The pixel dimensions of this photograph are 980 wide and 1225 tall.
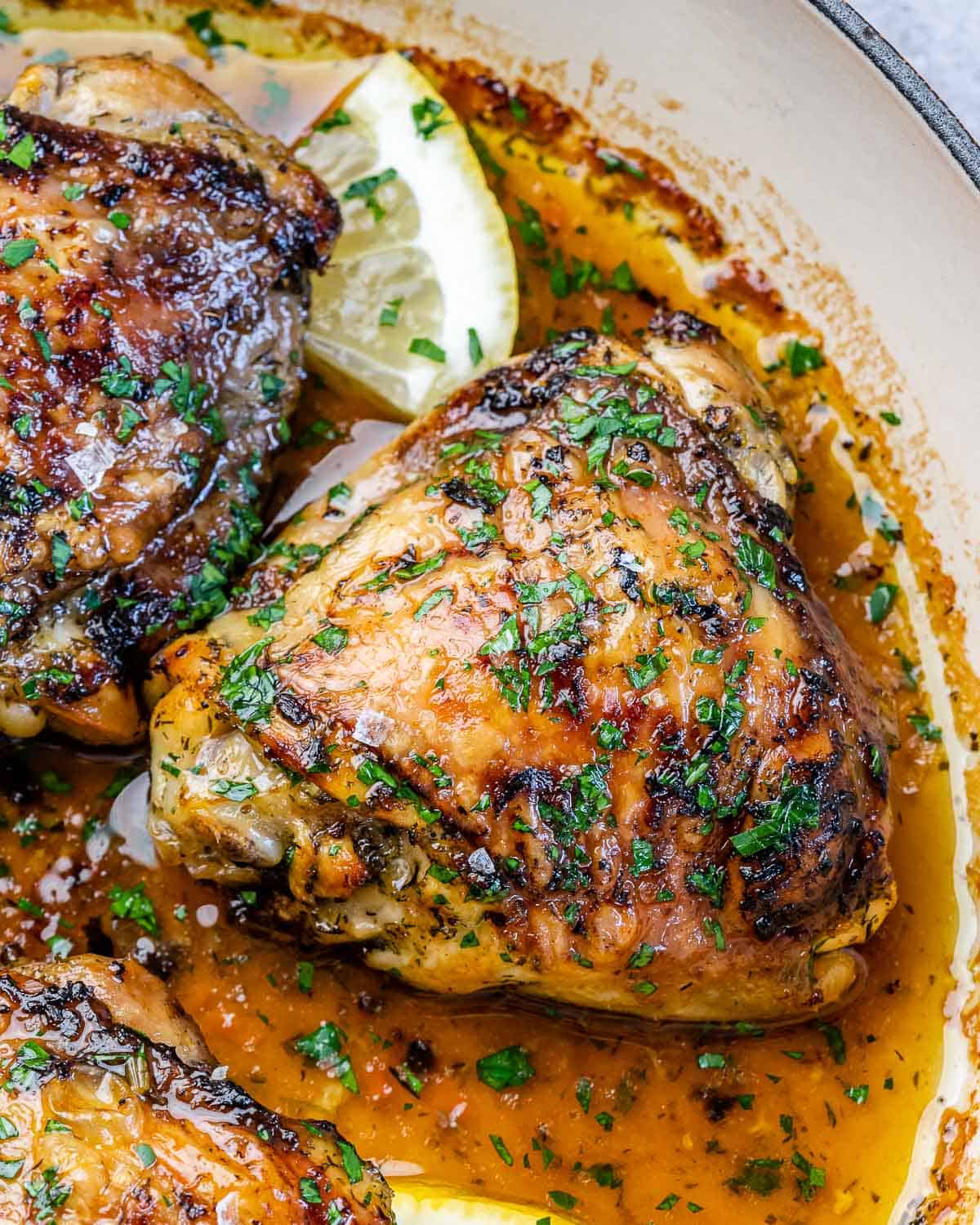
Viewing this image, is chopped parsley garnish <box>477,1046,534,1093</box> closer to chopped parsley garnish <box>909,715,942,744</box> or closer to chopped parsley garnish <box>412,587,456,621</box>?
chopped parsley garnish <box>412,587,456,621</box>

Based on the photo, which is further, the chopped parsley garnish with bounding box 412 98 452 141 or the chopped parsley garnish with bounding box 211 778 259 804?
the chopped parsley garnish with bounding box 412 98 452 141

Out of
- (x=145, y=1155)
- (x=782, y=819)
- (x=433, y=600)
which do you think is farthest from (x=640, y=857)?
(x=145, y=1155)

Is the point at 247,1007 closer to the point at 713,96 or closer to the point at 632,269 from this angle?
the point at 632,269

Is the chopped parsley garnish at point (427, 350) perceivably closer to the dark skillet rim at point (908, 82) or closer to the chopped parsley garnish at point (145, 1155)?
the dark skillet rim at point (908, 82)

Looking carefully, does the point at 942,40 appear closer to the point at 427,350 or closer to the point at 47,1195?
the point at 427,350

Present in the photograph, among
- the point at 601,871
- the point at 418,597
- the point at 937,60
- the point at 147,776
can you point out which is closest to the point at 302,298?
the point at 418,597

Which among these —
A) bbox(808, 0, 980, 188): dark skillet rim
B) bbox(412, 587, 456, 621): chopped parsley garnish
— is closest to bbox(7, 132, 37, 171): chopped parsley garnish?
bbox(412, 587, 456, 621): chopped parsley garnish

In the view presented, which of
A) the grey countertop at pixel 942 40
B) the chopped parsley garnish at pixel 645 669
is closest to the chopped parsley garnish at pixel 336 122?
the grey countertop at pixel 942 40
